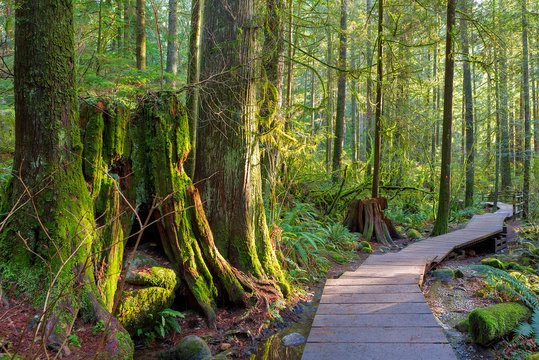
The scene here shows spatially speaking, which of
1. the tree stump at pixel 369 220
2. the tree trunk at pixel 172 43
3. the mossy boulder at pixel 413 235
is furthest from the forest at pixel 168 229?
the tree trunk at pixel 172 43

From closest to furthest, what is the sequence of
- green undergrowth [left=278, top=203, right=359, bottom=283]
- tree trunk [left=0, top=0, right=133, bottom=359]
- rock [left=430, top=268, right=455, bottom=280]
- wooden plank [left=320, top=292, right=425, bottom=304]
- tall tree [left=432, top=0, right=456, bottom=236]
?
1. tree trunk [left=0, top=0, right=133, bottom=359]
2. wooden plank [left=320, top=292, right=425, bottom=304]
3. green undergrowth [left=278, top=203, right=359, bottom=283]
4. rock [left=430, top=268, right=455, bottom=280]
5. tall tree [left=432, top=0, right=456, bottom=236]

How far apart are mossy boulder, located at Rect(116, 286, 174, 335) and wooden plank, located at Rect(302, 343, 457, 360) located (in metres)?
1.86

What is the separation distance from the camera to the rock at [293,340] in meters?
4.63

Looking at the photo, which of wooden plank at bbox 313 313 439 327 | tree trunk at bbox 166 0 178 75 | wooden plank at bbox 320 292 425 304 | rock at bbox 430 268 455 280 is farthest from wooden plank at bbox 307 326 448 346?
tree trunk at bbox 166 0 178 75

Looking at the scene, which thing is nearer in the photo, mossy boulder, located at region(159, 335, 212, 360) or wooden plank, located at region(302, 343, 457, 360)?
wooden plank, located at region(302, 343, 457, 360)

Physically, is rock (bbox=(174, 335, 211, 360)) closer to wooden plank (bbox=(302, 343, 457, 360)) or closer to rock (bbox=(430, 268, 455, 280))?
wooden plank (bbox=(302, 343, 457, 360))

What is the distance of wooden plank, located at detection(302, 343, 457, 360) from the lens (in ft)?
11.8

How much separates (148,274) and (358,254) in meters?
6.24

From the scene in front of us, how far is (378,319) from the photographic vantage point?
15.0 feet

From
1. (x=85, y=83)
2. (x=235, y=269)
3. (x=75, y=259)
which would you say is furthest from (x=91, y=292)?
(x=85, y=83)

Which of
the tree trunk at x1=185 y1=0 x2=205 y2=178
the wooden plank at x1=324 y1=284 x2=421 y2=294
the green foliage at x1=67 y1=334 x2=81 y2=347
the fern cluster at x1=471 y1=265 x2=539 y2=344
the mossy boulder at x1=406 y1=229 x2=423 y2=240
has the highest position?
the tree trunk at x1=185 y1=0 x2=205 y2=178

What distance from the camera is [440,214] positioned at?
11.1 meters

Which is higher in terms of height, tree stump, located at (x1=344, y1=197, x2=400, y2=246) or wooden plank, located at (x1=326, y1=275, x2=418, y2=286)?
tree stump, located at (x1=344, y1=197, x2=400, y2=246)

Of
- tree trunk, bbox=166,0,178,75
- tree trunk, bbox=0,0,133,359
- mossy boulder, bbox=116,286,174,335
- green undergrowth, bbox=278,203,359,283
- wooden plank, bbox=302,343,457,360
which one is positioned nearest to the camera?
tree trunk, bbox=0,0,133,359
